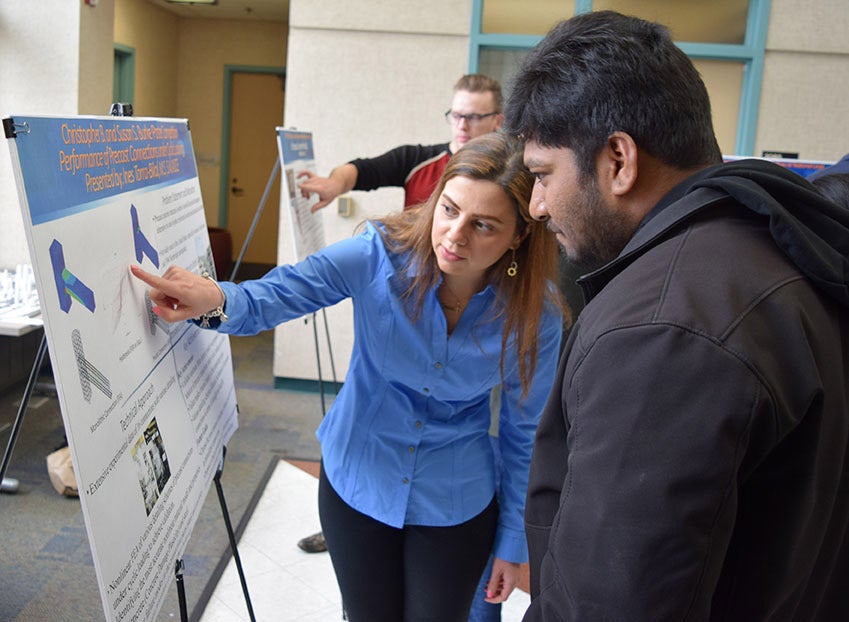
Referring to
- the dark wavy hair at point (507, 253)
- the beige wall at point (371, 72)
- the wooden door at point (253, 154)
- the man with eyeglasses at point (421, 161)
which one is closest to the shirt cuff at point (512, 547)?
the dark wavy hair at point (507, 253)

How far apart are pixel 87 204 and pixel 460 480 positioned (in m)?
0.92

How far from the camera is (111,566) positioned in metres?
1.04

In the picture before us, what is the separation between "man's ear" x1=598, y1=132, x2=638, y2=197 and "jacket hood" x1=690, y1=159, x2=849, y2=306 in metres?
0.08

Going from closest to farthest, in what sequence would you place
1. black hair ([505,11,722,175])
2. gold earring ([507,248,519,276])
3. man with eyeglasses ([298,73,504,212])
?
black hair ([505,11,722,175]) → gold earring ([507,248,519,276]) → man with eyeglasses ([298,73,504,212])

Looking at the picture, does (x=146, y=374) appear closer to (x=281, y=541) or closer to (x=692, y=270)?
(x=692, y=270)

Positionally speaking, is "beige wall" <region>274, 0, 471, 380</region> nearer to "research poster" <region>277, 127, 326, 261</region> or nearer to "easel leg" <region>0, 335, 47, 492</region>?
"research poster" <region>277, 127, 326, 261</region>

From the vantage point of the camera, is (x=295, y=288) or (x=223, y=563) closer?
(x=295, y=288)

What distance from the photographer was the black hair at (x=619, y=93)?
0.83 meters

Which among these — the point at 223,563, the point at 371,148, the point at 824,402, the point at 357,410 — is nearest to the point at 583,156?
the point at 824,402

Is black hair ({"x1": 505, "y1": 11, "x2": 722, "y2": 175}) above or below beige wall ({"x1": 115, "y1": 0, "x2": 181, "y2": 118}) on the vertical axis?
below

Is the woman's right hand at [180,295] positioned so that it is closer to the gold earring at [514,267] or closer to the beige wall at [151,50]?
the gold earring at [514,267]

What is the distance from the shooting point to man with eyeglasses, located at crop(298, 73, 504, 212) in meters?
2.89

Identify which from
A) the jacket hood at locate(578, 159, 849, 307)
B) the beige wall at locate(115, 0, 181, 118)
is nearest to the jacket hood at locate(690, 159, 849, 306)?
the jacket hood at locate(578, 159, 849, 307)

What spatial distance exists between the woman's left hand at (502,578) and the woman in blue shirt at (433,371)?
20 millimetres
